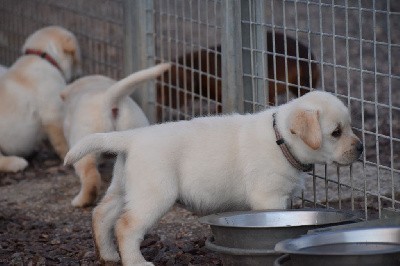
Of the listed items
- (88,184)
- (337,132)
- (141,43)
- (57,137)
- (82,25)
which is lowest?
(57,137)

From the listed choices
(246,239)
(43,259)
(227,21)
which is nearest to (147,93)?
(227,21)

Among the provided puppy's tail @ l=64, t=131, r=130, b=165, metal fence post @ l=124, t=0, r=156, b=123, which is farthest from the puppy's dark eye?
metal fence post @ l=124, t=0, r=156, b=123

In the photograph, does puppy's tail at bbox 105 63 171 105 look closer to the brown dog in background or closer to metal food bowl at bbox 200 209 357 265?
the brown dog in background

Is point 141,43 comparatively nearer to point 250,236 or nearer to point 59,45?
point 59,45

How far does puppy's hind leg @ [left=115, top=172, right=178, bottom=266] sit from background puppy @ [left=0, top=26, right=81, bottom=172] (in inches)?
126

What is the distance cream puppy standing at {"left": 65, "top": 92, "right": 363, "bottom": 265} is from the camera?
4.66 meters

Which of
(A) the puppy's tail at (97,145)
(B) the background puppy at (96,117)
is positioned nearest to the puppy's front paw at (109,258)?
(A) the puppy's tail at (97,145)

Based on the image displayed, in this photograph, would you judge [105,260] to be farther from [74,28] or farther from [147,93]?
[74,28]

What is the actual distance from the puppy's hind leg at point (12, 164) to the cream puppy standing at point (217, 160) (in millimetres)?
2945

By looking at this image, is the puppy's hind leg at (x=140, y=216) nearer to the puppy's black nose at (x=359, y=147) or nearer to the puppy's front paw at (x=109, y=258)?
the puppy's front paw at (x=109, y=258)

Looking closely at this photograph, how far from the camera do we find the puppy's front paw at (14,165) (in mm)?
7703

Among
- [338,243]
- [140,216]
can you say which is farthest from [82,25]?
[338,243]

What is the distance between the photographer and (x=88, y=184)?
21.0ft

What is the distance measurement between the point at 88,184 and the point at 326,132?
2165 mm
